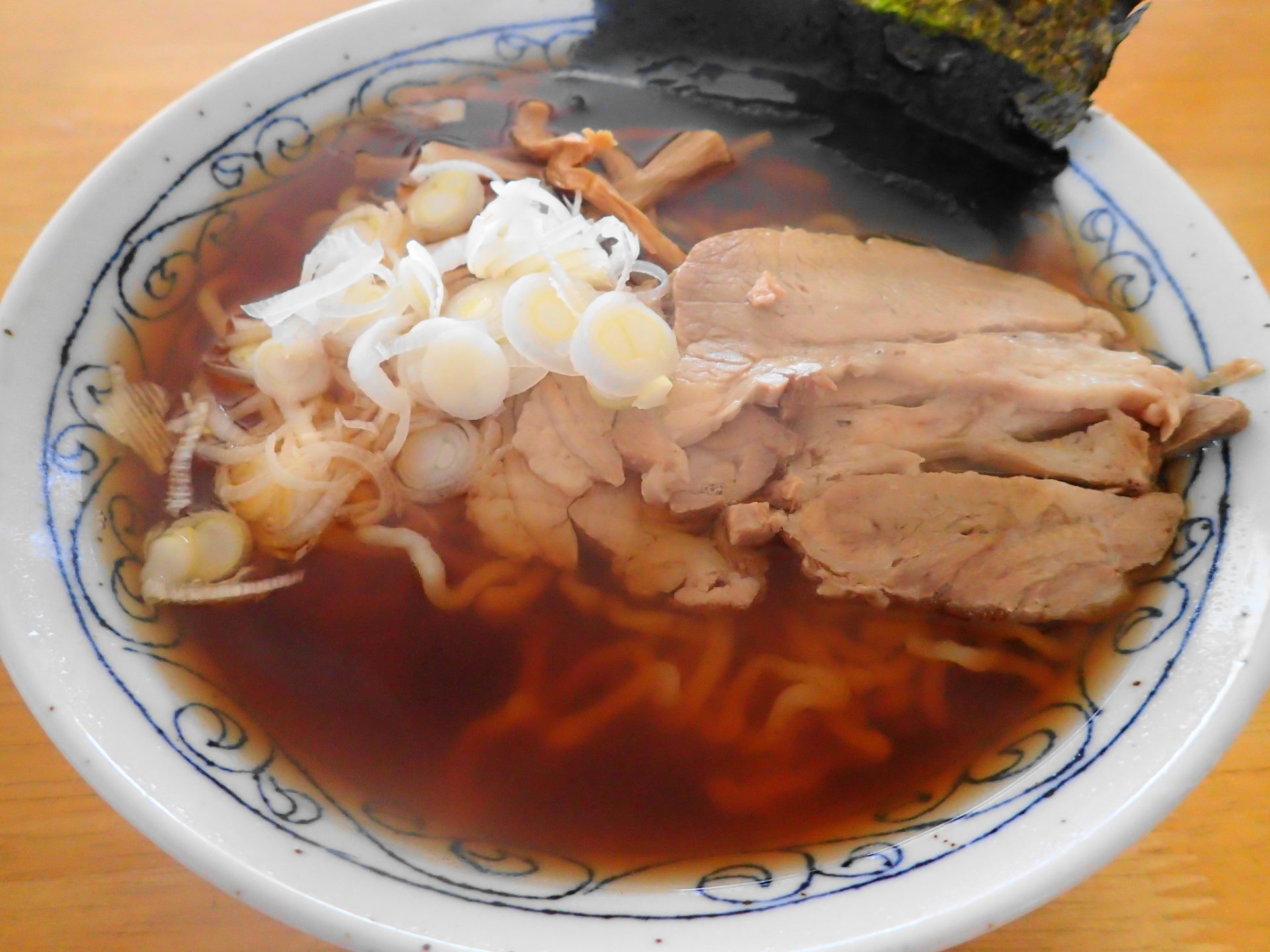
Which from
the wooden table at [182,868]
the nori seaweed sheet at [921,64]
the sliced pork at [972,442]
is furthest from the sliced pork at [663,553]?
the nori seaweed sheet at [921,64]

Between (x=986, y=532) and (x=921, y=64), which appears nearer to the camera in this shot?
(x=986, y=532)

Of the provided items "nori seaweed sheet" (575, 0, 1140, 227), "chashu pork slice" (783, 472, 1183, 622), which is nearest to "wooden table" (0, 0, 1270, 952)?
"chashu pork slice" (783, 472, 1183, 622)

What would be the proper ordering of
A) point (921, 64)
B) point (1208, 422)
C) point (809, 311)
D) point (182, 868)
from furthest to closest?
point (921, 64) → point (809, 311) → point (1208, 422) → point (182, 868)

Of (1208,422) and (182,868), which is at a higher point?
Result: (1208,422)

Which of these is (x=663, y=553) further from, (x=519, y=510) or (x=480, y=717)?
(x=480, y=717)

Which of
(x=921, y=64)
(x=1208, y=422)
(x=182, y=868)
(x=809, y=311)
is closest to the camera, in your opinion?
(x=182, y=868)

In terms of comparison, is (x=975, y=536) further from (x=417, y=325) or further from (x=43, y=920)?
(x=43, y=920)

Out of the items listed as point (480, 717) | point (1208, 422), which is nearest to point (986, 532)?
point (1208, 422)
